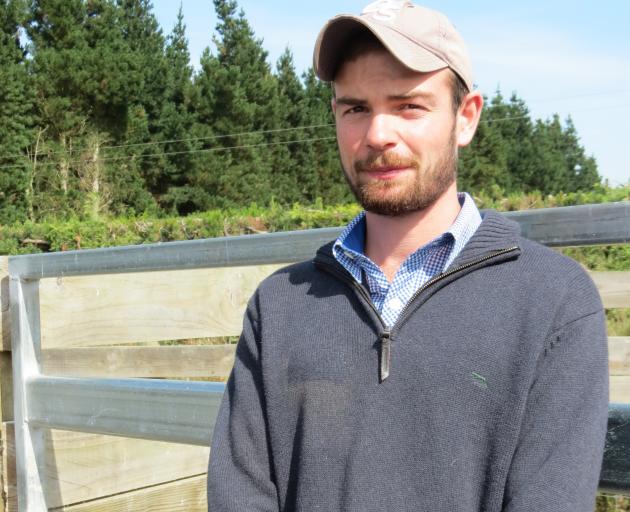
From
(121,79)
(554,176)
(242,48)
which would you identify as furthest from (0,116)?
(554,176)

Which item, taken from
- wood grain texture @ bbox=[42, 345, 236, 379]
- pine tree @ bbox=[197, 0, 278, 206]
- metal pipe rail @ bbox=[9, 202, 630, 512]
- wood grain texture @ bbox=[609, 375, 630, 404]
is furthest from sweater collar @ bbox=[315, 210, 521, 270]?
pine tree @ bbox=[197, 0, 278, 206]

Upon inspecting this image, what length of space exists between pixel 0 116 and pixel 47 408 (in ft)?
121

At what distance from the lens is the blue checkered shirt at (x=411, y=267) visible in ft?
5.11

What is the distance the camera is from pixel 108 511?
277 cm

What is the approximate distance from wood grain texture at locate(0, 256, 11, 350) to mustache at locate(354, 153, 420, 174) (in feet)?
4.71

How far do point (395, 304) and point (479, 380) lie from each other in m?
0.23

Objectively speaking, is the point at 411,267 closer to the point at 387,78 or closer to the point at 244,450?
the point at 387,78

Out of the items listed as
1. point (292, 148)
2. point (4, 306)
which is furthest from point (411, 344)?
point (292, 148)

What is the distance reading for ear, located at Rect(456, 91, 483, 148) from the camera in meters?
1.65

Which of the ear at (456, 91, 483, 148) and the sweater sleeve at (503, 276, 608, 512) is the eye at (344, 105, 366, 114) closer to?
the ear at (456, 91, 483, 148)

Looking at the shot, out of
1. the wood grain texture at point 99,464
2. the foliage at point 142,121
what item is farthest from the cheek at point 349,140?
the foliage at point 142,121

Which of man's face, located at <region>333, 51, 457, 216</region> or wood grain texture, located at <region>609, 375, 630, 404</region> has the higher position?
man's face, located at <region>333, 51, 457, 216</region>

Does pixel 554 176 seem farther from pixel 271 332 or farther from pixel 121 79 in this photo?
pixel 271 332

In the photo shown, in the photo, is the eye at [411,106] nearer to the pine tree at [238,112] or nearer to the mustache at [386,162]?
the mustache at [386,162]
